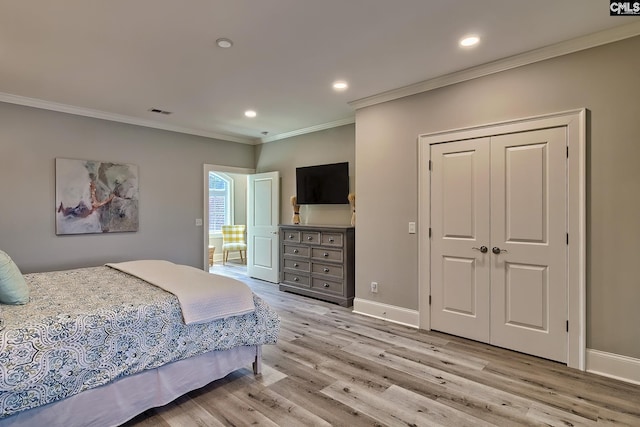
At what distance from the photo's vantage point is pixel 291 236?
17.3 ft

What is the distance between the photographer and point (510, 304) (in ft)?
9.94

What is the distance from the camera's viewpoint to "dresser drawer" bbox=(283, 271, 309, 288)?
16.5ft

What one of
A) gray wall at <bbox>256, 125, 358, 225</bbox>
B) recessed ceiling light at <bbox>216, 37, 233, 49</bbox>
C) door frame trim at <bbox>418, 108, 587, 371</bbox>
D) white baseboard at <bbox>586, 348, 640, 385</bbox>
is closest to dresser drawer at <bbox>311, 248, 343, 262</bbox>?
gray wall at <bbox>256, 125, 358, 225</bbox>

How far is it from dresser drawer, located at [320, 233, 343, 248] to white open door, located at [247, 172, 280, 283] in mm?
1296

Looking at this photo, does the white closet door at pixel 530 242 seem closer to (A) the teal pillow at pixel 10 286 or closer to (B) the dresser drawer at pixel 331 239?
(B) the dresser drawer at pixel 331 239

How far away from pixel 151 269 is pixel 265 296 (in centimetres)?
226

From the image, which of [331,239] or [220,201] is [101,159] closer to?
[331,239]

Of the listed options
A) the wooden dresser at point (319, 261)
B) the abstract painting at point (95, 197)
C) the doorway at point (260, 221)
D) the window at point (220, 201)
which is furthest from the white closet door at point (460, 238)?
the window at point (220, 201)

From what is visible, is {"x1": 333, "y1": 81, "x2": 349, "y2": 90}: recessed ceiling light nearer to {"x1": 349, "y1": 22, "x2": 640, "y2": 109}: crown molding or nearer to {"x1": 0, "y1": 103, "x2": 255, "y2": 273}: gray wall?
{"x1": 349, "y1": 22, "x2": 640, "y2": 109}: crown molding

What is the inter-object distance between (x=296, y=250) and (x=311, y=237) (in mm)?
386

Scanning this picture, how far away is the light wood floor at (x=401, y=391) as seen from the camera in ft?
6.84

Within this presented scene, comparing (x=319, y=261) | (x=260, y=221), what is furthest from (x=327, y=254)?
(x=260, y=221)

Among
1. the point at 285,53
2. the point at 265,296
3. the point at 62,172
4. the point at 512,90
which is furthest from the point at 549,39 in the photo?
the point at 62,172

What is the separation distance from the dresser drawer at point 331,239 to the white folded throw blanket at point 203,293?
210 centimetres
